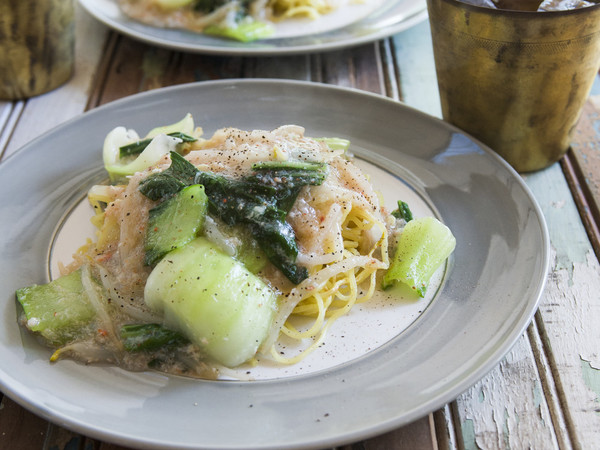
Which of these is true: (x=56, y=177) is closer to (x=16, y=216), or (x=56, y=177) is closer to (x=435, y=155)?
(x=16, y=216)

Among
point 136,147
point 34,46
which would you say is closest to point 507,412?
point 136,147

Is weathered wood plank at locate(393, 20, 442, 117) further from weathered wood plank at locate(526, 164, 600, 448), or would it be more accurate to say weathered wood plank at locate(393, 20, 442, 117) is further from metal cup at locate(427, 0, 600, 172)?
weathered wood plank at locate(526, 164, 600, 448)

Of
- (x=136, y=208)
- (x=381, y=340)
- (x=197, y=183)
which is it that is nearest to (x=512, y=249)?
(x=381, y=340)

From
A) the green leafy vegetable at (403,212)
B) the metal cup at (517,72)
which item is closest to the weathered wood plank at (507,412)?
the green leafy vegetable at (403,212)

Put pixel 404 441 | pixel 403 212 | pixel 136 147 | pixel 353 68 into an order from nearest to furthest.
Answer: pixel 404 441, pixel 403 212, pixel 136 147, pixel 353 68

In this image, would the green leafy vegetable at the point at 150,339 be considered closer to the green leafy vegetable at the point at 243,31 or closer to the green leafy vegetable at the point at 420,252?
the green leafy vegetable at the point at 420,252

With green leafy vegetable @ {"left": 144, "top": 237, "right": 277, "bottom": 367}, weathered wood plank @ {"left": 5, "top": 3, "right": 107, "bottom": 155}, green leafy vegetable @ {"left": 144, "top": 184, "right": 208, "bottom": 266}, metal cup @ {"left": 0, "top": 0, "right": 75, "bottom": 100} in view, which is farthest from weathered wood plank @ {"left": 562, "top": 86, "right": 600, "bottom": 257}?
metal cup @ {"left": 0, "top": 0, "right": 75, "bottom": 100}

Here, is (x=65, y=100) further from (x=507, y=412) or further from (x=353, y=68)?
(x=507, y=412)
